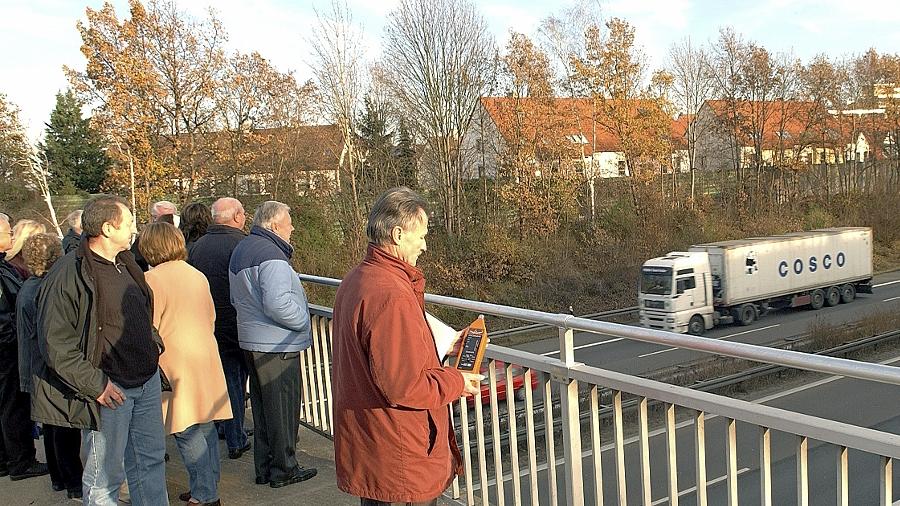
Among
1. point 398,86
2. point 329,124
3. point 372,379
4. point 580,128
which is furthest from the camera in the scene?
point 580,128

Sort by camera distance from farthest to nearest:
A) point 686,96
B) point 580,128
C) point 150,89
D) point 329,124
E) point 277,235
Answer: point 686,96
point 580,128
point 329,124
point 150,89
point 277,235

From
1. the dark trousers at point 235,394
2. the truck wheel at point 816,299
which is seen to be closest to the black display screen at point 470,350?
the dark trousers at point 235,394

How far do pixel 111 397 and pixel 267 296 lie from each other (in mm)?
1016

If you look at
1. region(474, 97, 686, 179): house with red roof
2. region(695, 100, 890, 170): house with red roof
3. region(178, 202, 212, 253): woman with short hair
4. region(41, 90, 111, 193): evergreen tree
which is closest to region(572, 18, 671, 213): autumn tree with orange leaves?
region(474, 97, 686, 179): house with red roof

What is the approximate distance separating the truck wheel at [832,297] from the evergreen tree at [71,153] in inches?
1219

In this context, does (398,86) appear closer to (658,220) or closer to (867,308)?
(658,220)

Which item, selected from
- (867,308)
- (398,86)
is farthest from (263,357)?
(867,308)

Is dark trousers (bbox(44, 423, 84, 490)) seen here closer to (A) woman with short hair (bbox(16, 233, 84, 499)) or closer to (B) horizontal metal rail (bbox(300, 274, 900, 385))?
(A) woman with short hair (bbox(16, 233, 84, 499))

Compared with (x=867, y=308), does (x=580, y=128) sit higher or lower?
higher

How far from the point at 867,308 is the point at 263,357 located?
1206 inches

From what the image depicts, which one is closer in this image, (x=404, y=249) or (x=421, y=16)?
(x=404, y=249)

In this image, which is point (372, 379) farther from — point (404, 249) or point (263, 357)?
point (263, 357)

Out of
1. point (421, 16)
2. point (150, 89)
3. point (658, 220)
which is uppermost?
point (421, 16)

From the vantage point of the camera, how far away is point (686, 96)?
A: 41.7 meters
